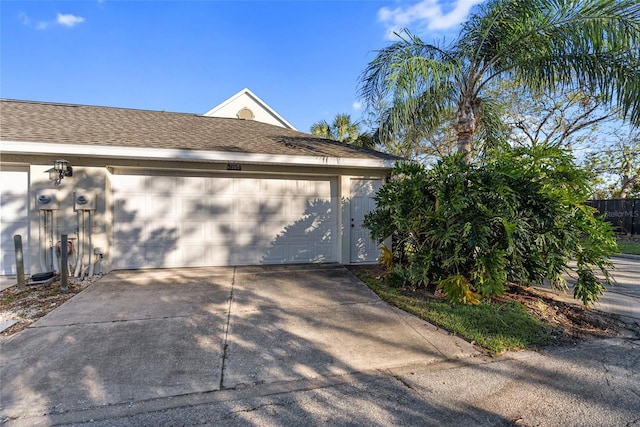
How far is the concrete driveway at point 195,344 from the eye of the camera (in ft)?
7.52

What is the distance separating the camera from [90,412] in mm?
2004

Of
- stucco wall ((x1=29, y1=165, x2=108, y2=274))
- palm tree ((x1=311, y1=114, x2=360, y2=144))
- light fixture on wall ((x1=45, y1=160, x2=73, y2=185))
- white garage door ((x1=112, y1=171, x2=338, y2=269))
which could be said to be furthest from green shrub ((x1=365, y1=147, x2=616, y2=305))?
palm tree ((x1=311, y1=114, x2=360, y2=144))

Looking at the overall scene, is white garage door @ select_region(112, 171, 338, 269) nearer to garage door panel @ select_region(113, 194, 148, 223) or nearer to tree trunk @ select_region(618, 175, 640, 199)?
garage door panel @ select_region(113, 194, 148, 223)

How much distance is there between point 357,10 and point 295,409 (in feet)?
25.7

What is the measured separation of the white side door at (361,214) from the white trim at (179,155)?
635 mm

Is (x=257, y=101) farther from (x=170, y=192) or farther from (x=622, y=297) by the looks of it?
(x=622, y=297)

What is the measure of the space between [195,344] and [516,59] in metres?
7.12

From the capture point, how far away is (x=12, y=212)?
5457 millimetres

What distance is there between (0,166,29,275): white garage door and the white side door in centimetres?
657

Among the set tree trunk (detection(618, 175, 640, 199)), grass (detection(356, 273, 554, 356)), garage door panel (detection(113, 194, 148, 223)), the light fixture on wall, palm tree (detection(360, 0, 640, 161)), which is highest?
palm tree (detection(360, 0, 640, 161))

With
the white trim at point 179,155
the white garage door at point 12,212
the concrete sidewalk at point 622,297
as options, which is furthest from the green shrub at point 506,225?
the white garage door at point 12,212

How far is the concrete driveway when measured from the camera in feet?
7.52

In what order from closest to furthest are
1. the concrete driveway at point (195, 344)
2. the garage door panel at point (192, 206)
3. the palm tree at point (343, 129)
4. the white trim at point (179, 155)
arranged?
the concrete driveway at point (195, 344) < the white trim at point (179, 155) < the garage door panel at point (192, 206) < the palm tree at point (343, 129)

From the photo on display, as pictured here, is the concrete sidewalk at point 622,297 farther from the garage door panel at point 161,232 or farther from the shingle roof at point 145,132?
the garage door panel at point 161,232
